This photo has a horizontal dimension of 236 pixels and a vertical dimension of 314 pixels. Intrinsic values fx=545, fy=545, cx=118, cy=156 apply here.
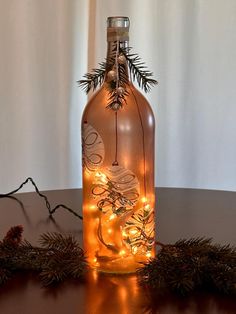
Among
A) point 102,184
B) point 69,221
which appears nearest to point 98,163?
point 102,184

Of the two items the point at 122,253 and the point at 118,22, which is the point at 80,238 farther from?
the point at 118,22

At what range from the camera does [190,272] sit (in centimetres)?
59

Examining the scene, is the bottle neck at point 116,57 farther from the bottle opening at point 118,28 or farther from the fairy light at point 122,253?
the fairy light at point 122,253

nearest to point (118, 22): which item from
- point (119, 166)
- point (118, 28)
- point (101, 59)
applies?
point (118, 28)

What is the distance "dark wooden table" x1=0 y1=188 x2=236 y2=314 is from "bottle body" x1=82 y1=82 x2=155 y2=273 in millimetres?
36

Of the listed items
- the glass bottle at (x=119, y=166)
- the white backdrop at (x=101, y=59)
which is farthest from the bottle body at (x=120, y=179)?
the white backdrop at (x=101, y=59)

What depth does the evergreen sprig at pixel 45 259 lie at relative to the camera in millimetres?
628

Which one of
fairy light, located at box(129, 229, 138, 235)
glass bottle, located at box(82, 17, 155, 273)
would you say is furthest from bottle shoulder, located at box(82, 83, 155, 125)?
fairy light, located at box(129, 229, 138, 235)

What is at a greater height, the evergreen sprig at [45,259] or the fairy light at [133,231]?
the fairy light at [133,231]

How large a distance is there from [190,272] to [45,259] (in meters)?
0.18

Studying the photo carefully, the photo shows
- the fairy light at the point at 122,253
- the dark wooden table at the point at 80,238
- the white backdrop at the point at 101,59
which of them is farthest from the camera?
the white backdrop at the point at 101,59

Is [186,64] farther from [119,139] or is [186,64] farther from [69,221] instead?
[119,139]

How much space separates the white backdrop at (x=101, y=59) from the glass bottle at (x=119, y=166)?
113 centimetres

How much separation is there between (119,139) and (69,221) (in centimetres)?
31
